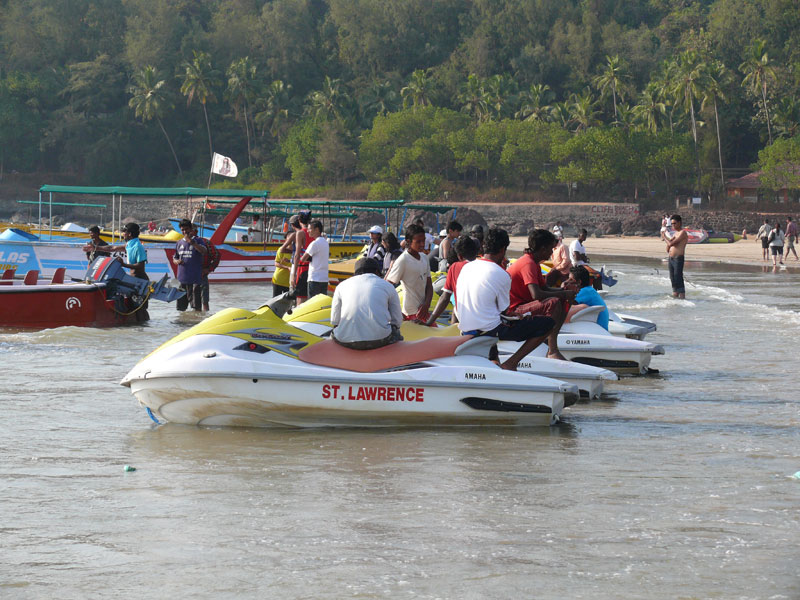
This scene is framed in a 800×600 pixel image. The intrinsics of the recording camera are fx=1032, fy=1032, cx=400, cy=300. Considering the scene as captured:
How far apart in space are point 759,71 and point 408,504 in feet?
263

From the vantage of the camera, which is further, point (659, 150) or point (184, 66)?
point (184, 66)

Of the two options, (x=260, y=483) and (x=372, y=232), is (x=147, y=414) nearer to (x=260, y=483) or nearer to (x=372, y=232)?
(x=260, y=483)

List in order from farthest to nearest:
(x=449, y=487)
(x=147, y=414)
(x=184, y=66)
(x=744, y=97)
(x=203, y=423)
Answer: (x=184, y=66) → (x=744, y=97) → (x=147, y=414) → (x=203, y=423) → (x=449, y=487)

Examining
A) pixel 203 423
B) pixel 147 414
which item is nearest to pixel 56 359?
pixel 147 414

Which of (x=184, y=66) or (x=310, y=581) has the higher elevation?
(x=184, y=66)

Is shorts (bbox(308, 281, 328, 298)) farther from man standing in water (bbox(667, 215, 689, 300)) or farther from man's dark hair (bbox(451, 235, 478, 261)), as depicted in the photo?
man standing in water (bbox(667, 215, 689, 300))

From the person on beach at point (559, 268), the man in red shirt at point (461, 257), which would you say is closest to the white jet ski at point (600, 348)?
the person on beach at point (559, 268)

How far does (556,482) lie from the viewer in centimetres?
676

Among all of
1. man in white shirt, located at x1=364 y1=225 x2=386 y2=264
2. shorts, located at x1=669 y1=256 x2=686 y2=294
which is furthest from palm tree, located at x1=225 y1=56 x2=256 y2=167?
man in white shirt, located at x1=364 y1=225 x2=386 y2=264

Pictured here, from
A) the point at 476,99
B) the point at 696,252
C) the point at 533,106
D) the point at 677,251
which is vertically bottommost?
the point at 696,252

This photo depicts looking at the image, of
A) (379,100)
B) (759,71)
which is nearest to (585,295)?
(759,71)

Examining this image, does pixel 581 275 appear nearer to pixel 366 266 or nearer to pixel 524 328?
pixel 524 328

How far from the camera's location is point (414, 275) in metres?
10.7

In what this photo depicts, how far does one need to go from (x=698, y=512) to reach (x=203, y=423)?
409cm
